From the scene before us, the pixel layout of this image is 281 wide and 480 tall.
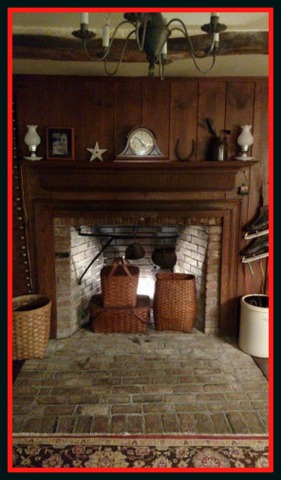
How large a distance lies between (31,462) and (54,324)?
56.0 inches

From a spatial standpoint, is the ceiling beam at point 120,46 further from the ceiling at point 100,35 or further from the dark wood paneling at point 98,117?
the dark wood paneling at point 98,117

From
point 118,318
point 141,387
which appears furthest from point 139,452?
point 118,318

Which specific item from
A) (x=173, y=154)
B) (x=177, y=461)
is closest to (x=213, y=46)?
(x=173, y=154)

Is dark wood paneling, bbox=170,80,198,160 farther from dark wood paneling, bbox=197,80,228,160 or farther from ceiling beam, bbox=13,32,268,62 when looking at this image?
ceiling beam, bbox=13,32,268,62

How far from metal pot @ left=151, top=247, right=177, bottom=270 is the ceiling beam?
6.39 ft

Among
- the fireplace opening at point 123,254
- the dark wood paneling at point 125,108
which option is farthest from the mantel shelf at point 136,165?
the fireplace opening at point 123,254

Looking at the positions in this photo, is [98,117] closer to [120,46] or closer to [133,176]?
[133,176]

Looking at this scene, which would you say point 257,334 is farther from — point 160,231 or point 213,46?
point 213,46

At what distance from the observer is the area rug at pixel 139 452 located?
176 cm

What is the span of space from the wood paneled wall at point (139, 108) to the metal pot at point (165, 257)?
1138mm

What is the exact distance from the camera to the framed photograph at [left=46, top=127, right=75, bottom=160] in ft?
9.34

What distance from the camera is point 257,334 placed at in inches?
111

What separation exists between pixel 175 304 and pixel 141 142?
4.90ft

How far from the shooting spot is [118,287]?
3211 mm
